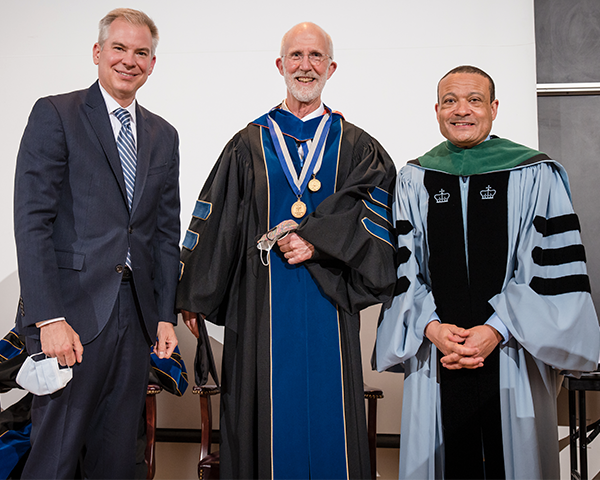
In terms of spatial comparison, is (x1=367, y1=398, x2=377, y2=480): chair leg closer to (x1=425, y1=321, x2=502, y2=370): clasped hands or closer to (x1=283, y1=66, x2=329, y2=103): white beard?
(x1=425, y1=321, x2=502, y2=370): clasped hands

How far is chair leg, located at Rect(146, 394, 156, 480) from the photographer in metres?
2.79

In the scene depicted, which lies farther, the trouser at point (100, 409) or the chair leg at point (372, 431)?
the chair leg at point (372, 431)

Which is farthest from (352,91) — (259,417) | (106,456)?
(106,456)

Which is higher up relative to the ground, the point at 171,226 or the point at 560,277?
the point at 171,226

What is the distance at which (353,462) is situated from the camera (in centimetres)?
219

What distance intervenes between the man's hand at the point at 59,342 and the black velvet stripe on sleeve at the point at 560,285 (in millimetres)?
1782

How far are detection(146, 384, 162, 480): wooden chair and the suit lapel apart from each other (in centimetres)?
128

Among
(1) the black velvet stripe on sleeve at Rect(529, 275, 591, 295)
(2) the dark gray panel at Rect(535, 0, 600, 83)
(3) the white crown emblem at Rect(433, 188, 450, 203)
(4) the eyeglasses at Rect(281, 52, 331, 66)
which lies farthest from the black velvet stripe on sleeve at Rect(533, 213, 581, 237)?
(2) the dark gray panel at Rect(535, 0, 600, 83)

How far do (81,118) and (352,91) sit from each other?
2.21 meters

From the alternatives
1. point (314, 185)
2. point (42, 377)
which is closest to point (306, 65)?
point (314, 185)

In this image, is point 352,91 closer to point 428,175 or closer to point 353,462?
point 428,175

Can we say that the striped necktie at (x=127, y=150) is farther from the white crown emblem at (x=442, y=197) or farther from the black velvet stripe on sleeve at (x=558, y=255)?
the black velvet stripe on sleeve at (x=558, y=255)

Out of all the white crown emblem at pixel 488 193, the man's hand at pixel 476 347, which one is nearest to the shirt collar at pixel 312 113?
the white crown emblem at pixel 488 193

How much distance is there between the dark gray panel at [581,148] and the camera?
3746 mm
